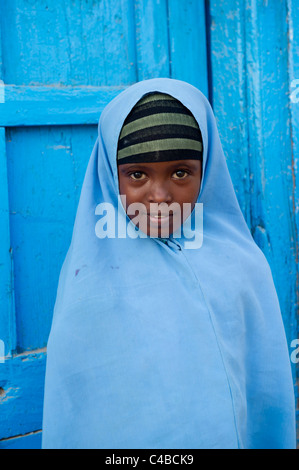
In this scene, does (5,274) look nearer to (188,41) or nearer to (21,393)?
(21,393)

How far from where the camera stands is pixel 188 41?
5.18 feet

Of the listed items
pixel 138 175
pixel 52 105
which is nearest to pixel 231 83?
pixel 52 105

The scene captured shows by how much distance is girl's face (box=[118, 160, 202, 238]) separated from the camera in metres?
1.01

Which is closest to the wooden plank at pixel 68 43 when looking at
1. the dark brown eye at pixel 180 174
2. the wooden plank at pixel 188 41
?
the wooden plank at pixel 188 41

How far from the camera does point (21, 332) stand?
142cm

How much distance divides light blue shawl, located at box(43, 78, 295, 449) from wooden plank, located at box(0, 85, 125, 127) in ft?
1.06

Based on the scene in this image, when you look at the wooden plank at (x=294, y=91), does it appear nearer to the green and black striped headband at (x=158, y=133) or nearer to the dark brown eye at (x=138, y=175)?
the green and black striped headband at (x=158, y=133)

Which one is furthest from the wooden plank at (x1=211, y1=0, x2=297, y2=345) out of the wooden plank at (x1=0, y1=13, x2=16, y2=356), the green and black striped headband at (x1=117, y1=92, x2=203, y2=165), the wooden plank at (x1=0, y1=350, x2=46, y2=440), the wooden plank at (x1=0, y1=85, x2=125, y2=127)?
the wooden plank at (x1=0, y1=350, x2=46, y2=440)

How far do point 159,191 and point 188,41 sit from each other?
2.70 ft

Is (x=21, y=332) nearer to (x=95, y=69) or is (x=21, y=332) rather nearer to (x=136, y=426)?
(x=136, y=426)

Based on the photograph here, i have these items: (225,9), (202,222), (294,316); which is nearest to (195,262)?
(202,222)

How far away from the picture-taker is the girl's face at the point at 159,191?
1.01 meters

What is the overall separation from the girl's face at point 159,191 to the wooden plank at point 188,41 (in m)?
0.65
